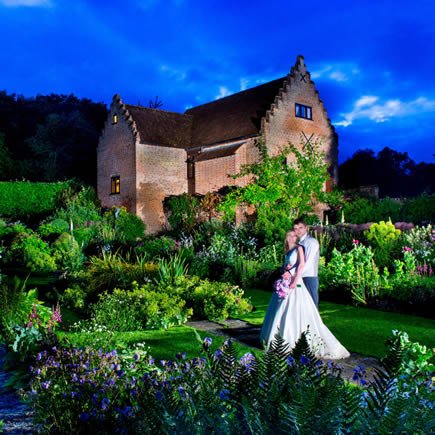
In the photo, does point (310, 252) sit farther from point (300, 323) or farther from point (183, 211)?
point (183, 211)

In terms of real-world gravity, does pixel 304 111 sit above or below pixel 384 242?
above

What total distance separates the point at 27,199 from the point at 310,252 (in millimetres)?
24342

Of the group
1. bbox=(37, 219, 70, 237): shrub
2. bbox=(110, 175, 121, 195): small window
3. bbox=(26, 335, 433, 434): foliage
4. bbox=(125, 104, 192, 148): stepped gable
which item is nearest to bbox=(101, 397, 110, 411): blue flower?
bbox=(26, 335, 433, 434): foliage

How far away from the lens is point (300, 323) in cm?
656

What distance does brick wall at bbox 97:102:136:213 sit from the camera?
26469 mm

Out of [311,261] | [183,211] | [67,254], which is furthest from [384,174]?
[311,261]

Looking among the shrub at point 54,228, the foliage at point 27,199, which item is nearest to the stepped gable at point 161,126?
the foliage at point 27,199

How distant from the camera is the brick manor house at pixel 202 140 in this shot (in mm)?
25078

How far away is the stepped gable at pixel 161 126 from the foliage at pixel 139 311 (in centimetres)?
1816

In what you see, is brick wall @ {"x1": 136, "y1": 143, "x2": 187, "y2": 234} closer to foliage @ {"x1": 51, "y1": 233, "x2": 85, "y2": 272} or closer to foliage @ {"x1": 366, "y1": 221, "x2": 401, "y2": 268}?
foliage @ {"x1": 51, "y1": 233, "x2": 85, "y2": 272}

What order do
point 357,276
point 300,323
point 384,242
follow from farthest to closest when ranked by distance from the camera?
point 384,242, point 357,276, point 300,323

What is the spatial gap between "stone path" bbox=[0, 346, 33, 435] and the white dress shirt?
12.7ft

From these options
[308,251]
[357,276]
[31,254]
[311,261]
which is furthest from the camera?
[31,254]

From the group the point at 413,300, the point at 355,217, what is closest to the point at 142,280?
the point at 413,300
